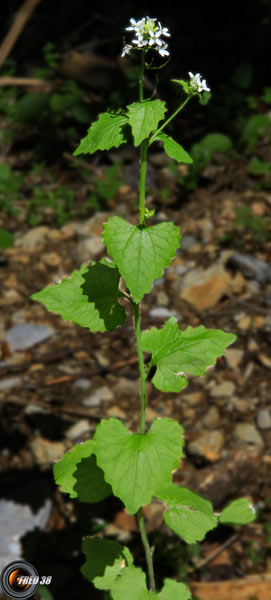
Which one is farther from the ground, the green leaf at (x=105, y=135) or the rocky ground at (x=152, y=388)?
the green leaf at (x=105, y=135)

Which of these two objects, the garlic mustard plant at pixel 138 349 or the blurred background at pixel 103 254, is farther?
the blurred background at pixel 103 254

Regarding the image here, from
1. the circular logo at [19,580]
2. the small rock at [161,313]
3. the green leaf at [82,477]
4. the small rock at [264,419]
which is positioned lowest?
the circular logo at [19,580]

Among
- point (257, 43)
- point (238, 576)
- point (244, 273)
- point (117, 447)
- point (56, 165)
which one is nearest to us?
point (117, 447)

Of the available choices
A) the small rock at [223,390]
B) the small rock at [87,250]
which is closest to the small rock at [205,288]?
the small rock at [223,390]

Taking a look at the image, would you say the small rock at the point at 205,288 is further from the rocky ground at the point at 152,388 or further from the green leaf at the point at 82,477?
the green leaf at the point at 82,477

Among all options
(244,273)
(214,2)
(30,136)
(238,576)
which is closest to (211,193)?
(244,273)

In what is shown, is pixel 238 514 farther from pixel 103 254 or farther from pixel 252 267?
pixel 103 254

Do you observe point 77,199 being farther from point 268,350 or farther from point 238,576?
point 238,576
